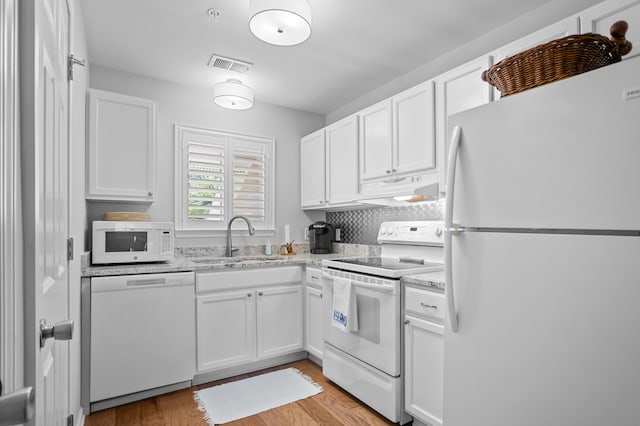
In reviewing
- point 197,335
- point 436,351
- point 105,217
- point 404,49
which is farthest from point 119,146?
point 436,351

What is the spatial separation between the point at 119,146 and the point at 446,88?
2415 mm

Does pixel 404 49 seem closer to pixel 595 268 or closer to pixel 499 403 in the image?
pixel 595 268

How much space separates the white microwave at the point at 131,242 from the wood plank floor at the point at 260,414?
99 cm

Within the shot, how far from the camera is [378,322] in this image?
2221 mm

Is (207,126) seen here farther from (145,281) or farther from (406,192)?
(406,192)

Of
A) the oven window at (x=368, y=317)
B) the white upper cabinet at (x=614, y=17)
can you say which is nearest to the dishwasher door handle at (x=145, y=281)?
the oven window at (x=368, y=317)

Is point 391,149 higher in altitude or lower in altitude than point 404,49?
lower

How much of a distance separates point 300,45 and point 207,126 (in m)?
1.35

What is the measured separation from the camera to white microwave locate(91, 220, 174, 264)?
2500mm

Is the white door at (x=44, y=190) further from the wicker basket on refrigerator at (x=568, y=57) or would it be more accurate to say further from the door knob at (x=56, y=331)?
the wicker basket on refrigerator at (x=568, y=57)

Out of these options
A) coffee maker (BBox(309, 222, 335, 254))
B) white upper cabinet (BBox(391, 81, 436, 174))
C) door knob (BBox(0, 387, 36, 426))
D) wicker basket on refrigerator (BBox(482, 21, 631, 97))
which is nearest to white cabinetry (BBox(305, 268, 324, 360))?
coffee maker (BBox(309, 222, 335, 254))

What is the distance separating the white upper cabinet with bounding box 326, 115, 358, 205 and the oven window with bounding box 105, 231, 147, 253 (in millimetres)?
1688

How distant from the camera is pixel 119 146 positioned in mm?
2713

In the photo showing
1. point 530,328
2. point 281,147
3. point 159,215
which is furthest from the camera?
point 281,147
